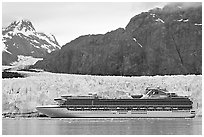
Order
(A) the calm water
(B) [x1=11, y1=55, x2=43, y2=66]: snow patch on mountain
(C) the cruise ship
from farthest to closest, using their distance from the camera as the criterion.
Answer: (B) [x1=11, y1=55, x2=43, y2=66]: snow patch on mountain, (C) the cruise ship, (A) the calm water

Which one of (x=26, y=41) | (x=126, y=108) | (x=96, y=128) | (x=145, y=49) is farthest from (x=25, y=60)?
(x=96, y=128)

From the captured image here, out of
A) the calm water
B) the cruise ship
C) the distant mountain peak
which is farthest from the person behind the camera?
the distant mountain peak

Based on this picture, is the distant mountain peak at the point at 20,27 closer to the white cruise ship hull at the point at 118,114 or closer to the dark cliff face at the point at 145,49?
the dark cliff face at the point at 145,49

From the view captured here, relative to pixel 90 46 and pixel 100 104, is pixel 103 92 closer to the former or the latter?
pixel 100 104

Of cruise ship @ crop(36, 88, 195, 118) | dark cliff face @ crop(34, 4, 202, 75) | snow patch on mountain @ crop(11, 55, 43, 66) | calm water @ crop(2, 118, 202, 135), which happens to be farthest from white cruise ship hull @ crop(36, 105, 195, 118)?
snow patch on mountain @ crop(11, 55, 43, 66)

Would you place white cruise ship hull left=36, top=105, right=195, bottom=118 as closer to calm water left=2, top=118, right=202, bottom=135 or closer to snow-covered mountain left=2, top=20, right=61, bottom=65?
calm water left=2, top=118, right=202, bottom=135

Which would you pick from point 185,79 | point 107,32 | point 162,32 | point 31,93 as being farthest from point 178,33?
point 31,93

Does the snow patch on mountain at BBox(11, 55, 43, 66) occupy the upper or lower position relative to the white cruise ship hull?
upper
